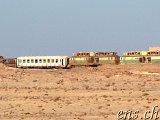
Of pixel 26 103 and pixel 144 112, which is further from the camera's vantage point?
pixel 26 103

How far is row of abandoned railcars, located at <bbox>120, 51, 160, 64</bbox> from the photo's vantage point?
3106 inches

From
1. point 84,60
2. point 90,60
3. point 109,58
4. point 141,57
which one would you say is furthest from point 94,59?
point 141,57

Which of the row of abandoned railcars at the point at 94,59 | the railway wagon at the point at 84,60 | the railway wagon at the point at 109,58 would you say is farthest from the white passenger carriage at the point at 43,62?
the railway wagon at the point at 109,58

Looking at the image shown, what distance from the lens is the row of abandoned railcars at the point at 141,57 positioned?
78900 millimetres

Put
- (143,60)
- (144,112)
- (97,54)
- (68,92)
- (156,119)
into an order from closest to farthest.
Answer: (156,119) < (144,112) < (68,92) < (143,60) < (97,54)

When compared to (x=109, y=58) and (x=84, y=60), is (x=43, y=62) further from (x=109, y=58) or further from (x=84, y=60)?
(x=109, y=58)

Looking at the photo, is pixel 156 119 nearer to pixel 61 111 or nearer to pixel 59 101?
pixel 61 111

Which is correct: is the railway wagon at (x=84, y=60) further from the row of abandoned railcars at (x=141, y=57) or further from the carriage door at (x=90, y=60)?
the row of abandoned railcars at (x=141, y=57)

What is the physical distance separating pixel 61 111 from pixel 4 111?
86.3 inches

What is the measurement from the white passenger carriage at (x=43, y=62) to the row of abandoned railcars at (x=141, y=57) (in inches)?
426

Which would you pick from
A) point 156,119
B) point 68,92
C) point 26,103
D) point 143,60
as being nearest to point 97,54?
point 143,60

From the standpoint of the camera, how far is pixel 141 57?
81.4 meters

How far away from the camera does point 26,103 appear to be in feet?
67.1

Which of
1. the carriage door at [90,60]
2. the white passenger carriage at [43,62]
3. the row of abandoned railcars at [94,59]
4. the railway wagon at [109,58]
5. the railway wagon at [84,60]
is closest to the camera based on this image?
the railway wagon at [109,58]
